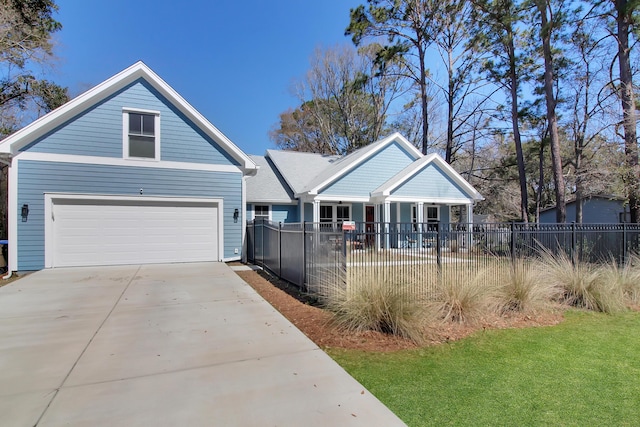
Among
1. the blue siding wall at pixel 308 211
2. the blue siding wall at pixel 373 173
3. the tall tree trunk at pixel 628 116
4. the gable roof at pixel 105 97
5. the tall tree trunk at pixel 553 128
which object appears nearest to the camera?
the gable roof at pixel 105 97

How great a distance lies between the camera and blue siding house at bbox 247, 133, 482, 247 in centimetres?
1645

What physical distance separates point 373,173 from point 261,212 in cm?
613

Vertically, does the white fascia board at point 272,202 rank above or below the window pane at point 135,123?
below

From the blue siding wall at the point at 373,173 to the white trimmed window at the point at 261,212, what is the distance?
304 cm

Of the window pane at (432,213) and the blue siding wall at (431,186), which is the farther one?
the window pane at (432,213)

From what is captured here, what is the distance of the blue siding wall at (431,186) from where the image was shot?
17016mm

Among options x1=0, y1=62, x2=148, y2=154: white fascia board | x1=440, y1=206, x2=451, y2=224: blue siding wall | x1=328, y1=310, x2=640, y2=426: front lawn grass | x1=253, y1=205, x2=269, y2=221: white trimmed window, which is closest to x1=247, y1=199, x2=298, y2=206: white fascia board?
x1=253, y1=205, x2=269, y2=221: white trimmed window

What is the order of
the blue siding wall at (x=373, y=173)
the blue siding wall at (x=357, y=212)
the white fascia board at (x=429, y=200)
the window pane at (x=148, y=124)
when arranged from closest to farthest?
the window pane at (x=148, y=124), the white fascia board at (x=429, y=200), the blue siding wall at (x=373, y=173), the blue siding wall at (x=357, y=212)

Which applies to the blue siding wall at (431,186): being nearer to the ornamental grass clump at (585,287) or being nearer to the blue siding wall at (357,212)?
the blue siding wall at (357,212)

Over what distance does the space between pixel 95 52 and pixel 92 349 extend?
1944cm

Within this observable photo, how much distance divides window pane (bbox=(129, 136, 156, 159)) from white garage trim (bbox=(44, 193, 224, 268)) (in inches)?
59.8

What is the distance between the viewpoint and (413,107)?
1096 inches

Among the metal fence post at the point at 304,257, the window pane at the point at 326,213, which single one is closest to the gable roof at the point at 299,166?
the window pane at the point at 326,213

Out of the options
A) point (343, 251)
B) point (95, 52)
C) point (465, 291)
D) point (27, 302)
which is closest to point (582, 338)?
point (465, 291)
